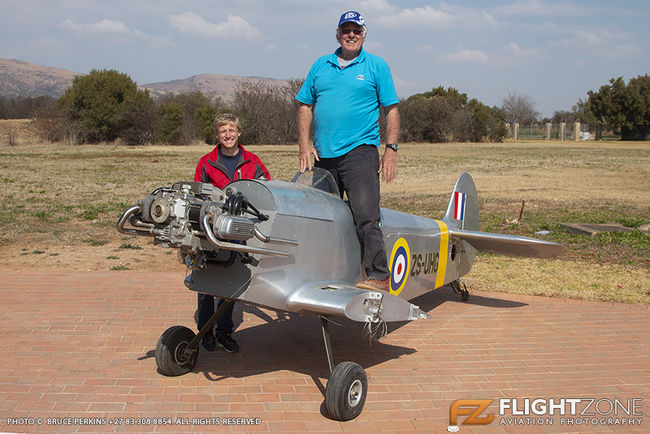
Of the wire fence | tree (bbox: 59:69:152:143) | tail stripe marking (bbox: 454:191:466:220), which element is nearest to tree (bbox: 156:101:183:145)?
tree (bbox: 59:69:152:143)

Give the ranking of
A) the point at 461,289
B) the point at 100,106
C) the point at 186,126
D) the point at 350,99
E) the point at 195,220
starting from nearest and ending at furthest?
1. the point at 195,220
2. the point at 350,99
3. the point at 461,289
4. the point at 100,106
5. the point at 186,126

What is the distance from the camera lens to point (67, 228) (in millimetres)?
11797

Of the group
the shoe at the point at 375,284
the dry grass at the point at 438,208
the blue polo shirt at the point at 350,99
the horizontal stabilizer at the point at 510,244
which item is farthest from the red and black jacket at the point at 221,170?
the dry grass at the point at 438,208

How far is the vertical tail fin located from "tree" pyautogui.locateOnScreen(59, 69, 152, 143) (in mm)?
43555

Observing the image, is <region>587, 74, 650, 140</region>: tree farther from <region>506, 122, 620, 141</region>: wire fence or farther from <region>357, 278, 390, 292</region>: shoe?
<region>357, 278, 390, 292</region>: shoe

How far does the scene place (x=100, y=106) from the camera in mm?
46125

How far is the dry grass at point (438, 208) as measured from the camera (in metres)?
8.77

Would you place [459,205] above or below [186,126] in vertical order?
below

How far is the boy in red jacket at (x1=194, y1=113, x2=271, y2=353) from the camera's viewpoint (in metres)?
5.21

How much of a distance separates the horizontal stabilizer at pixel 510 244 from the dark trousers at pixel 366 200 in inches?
75.5

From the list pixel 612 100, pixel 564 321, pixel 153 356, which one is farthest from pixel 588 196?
pixel 612 100

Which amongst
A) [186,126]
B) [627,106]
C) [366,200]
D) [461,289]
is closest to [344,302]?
[366,200]

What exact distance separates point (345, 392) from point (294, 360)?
1.31m

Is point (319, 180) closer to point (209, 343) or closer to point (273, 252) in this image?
point (273, 252)
